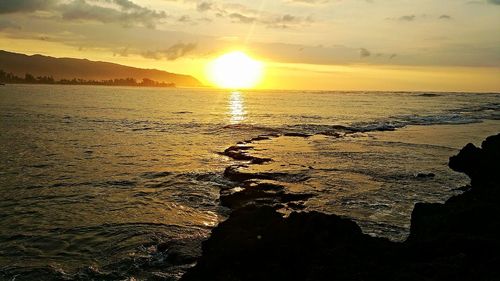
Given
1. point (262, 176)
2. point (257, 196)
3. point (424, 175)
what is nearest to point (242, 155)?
point (262, 176)

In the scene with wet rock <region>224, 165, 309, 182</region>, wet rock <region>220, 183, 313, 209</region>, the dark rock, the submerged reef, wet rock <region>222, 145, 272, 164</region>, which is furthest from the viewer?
wet rock <region>222, 145, 272, 164</region>

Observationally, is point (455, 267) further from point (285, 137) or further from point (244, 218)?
point (285, 137)

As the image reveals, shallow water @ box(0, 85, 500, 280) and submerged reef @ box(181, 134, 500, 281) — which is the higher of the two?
submerged reef @ box(181, 134, 500, 281)

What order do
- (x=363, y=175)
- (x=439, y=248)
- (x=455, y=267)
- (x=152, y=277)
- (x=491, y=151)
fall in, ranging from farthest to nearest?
1. (x=363, y=175)
2. (x=491, y=151)
3. (x=152, y=277)
4. (x=439, y=248)
5. (x=455, y=267)

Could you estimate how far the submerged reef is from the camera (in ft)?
21.1

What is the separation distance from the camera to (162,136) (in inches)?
1745

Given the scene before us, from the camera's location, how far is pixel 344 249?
7.30 metres

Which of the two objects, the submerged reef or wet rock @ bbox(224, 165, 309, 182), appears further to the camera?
wet rock @ bbox(224, 165, 309, 182)

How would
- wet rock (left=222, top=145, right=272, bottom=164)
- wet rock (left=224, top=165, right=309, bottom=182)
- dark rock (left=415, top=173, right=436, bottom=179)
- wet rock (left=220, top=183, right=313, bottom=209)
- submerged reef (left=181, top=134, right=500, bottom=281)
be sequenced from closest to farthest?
1. submerged reef (left=181, top=134, right=500, bottom=281)
2. wet rock (left=220, top=183, right=313, bottom=209)
3. wet rock (left=224, top=165, right=309, bottom=182)
4. dark rock (left=415, top=173, right=436, bottom=179)
5. wet rock (left=222, top=145, right=272, bottom=164)

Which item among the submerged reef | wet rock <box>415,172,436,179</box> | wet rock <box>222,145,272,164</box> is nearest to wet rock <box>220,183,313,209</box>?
the submerged reef

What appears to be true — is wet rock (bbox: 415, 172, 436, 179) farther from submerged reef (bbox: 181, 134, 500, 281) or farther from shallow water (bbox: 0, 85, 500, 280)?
submerged reef (bbox: 181, 134, 500, 281)

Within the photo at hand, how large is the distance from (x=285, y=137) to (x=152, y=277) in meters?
33.2

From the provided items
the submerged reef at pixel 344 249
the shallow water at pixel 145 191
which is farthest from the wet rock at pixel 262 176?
the submerged reef at pixel 344 249

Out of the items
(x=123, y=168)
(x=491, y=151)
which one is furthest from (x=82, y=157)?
(x=491, y=151)
